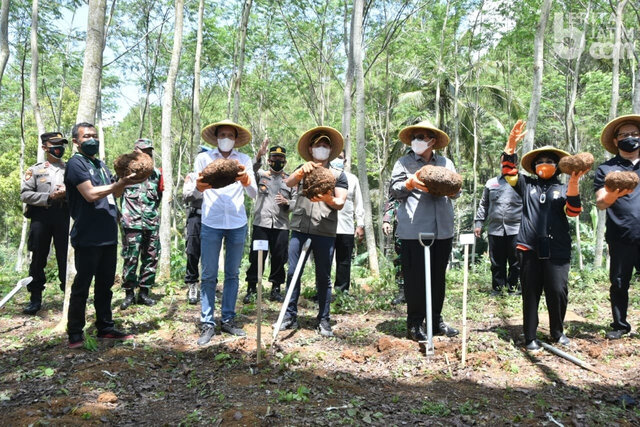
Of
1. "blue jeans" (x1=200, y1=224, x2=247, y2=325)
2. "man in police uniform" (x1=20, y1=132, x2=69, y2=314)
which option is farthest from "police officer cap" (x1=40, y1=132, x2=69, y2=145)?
"blue jeans" (x1=200, y1=224, x2=247, y2=325)

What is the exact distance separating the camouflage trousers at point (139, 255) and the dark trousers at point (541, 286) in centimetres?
425

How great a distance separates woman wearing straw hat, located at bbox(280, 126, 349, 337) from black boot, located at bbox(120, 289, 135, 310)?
85.9 inches

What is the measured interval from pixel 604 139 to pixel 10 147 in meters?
27.8

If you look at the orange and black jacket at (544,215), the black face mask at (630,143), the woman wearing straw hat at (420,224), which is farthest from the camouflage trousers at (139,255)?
the black face mask at (630,143)

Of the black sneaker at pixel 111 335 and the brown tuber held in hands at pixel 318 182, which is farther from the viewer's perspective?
the black sneaker at pixel 111 335

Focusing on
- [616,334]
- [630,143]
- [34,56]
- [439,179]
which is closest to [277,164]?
[439,179]

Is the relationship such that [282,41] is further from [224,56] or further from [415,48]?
[415,48]

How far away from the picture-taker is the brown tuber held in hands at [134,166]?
3691 mm

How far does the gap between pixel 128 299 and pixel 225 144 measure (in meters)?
2.59

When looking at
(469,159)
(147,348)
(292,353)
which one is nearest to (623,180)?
(292,353)

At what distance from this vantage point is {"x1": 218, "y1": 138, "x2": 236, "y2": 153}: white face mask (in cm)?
445

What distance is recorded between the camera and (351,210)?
6.14 metres

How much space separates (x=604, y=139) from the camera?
466 centimetres

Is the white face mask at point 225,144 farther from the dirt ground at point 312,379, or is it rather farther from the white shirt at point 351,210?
the white shirt at point 351,210
